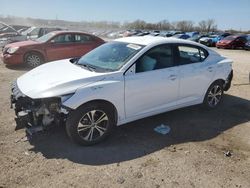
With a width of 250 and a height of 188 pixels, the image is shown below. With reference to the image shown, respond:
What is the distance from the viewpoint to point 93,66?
506 centimetres

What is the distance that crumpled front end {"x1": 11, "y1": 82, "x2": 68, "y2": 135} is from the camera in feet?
13.7

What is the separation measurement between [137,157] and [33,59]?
25.7 ft

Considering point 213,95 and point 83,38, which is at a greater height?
point 83,38

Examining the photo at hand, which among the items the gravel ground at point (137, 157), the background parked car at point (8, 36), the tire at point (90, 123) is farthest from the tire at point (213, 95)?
the background parked car at point (8, 36)

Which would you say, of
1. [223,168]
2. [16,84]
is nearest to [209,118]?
[223,168]

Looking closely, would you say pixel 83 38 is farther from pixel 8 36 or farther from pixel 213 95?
pixel 8 36

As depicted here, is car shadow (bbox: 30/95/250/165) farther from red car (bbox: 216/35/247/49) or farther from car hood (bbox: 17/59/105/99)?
red car (bbox: 216/35/247/49)

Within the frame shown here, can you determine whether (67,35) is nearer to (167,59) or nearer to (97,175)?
(167,59)

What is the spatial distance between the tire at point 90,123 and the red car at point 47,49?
23.3ft

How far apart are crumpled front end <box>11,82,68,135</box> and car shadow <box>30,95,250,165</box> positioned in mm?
377

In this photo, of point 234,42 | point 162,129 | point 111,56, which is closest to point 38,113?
point 111,56

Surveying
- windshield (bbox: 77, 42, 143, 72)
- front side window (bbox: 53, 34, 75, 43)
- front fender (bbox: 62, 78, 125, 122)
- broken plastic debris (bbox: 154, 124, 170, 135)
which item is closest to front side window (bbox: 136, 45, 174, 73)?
windshield (bbox: 77, 42, 143, 72)

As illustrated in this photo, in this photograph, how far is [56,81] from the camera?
14.4 feet

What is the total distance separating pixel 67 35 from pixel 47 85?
7476 millimetres
